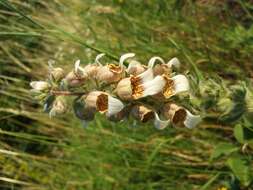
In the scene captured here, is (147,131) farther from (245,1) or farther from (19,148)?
(19,148)

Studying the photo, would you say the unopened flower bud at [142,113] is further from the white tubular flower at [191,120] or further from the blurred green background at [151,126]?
the blurred green background at [151,126]

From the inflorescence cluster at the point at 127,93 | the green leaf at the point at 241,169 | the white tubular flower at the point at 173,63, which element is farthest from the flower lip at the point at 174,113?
the green leaf at the point at 241,169

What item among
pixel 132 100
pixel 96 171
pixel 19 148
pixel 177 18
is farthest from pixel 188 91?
pixel 19 148

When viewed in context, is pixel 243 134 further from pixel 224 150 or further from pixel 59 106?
pixel 59 106

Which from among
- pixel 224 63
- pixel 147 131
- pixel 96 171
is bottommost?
pixel 96 171

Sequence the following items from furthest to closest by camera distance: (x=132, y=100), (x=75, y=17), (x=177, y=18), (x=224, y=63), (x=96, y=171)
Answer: (x=75, y=17) → (x=96, y=171) → (x=177, y=18) → (x=224, y=63) → (x=132, y=100)

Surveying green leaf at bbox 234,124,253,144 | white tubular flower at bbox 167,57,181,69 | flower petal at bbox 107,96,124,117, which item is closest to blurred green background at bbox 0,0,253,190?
green leaf at bbox 234,124,253,144

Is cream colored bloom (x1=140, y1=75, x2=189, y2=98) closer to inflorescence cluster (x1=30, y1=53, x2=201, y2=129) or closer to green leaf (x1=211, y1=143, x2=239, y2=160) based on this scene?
inflorescence cluster (x1=30, y1=53, x2=201, y2=129)
